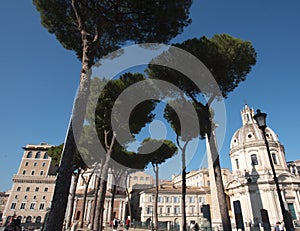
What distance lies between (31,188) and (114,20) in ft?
149

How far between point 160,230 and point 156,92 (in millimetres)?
12028

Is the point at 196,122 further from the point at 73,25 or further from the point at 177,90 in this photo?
the point at 73,25

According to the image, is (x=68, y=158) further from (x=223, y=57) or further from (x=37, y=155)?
(x=37, y=155)

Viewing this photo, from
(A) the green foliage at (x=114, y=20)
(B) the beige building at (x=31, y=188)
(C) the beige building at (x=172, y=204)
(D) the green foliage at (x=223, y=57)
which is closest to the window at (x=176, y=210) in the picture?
(C) the beige building at (x=172, y=204)

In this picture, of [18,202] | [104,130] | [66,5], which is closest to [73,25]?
[66,5]

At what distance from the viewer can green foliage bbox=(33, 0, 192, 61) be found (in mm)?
7766

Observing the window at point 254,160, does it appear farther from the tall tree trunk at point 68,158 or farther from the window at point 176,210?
the tall tree trunk at point 68,158

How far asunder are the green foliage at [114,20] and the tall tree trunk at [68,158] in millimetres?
1295

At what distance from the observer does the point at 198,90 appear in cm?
1076

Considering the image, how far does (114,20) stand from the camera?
8000 millimetres

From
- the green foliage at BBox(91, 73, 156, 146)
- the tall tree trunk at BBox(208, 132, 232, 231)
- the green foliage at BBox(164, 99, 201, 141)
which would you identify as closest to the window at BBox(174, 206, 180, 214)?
the green foliage at BBox(164, 99, 201, 141)

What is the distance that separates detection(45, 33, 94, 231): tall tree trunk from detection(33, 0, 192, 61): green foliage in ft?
4.25

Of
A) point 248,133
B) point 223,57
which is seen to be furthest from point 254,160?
point 223,57

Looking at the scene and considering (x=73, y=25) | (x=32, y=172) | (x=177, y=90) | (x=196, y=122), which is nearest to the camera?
(x=73, y=25)
